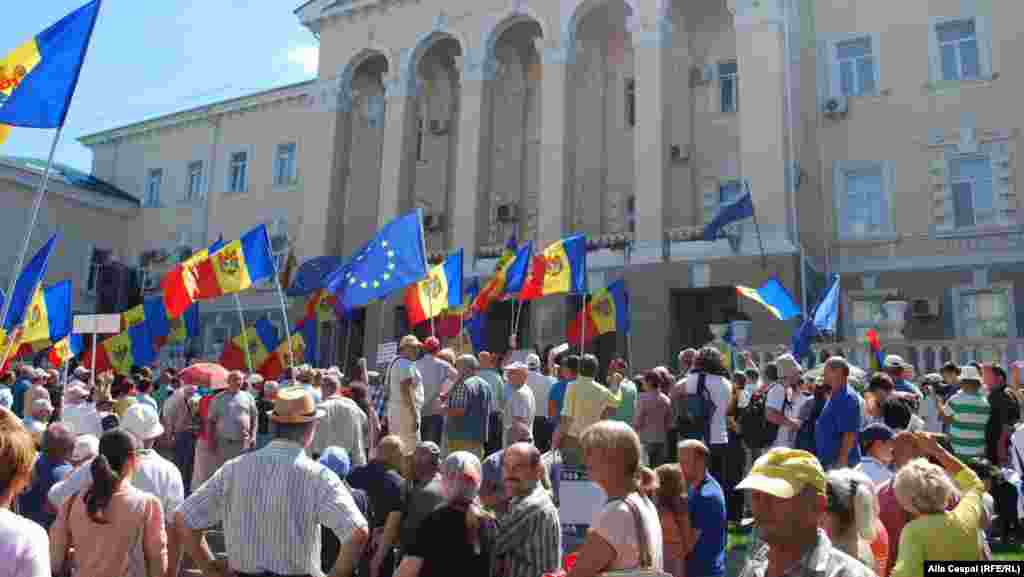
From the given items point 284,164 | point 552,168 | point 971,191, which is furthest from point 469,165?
point 971,191

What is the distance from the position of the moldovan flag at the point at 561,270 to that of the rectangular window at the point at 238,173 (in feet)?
66.4

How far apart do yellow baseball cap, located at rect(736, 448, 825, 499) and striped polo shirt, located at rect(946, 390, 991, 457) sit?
240 inches

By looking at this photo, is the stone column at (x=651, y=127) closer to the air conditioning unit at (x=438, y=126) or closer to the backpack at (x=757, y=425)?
the air conditioning unit at (x=438, y=126)

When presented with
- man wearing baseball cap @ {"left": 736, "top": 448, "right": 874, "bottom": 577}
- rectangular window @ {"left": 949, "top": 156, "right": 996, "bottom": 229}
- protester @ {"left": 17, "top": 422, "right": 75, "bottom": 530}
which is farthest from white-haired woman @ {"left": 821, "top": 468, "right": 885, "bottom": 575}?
rectangular window @ {"left": 949, "top": 156, "right": 996, "bottom": 229}

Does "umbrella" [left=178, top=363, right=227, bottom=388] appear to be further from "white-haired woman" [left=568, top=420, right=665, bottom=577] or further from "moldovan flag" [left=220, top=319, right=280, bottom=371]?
"white-haired woman" [left=568, top=420, right=665, bottom=577]

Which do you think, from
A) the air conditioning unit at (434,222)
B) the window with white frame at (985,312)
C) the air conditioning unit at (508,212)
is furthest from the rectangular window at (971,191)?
the air conditioning unit at (434,222)

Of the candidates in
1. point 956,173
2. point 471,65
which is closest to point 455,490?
point 956,173

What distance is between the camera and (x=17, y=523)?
2.46 metres

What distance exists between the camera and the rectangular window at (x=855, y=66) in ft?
66.4

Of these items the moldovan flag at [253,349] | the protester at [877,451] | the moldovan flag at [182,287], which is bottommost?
the protester at [877,451]

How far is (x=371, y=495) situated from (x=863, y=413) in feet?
13.7

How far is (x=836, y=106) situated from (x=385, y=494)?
59.7 feet

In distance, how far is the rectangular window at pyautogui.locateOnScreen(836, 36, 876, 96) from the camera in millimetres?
20250

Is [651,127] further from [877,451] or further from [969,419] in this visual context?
[877,451]
